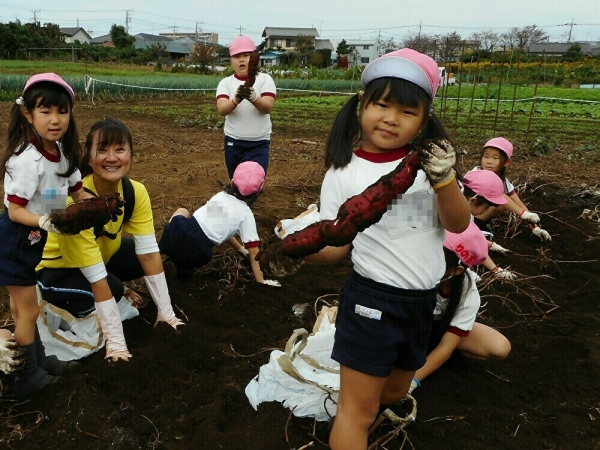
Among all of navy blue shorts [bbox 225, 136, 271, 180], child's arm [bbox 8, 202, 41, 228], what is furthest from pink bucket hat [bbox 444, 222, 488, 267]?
navy blue shorts [bbox 225, 136, 271, 180]

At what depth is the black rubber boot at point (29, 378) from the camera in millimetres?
2262

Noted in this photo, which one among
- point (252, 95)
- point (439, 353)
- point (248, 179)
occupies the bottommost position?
point (439, 353)

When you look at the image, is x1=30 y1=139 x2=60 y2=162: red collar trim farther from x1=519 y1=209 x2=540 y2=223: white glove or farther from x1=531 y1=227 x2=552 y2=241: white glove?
x1=531 y1=227 x2=552 y2=241: white glove

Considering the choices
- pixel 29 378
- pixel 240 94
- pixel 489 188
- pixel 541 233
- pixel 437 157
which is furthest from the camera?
pixel 541 233

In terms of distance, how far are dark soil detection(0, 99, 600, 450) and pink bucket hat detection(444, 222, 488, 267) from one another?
702 mm

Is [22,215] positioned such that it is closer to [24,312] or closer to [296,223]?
[24,312]

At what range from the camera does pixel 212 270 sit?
3.69m

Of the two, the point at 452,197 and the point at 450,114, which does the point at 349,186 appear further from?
the point at 450,114

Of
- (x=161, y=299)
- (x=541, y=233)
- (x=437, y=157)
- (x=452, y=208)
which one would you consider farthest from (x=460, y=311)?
(x=541, y=233)

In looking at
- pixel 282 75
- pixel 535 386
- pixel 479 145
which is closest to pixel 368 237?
pixel 535 386

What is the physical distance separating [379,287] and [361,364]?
248 mm

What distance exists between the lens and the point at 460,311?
2.18 meters

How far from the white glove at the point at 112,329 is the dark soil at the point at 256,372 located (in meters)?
0.06

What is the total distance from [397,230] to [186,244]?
1.99 metres
